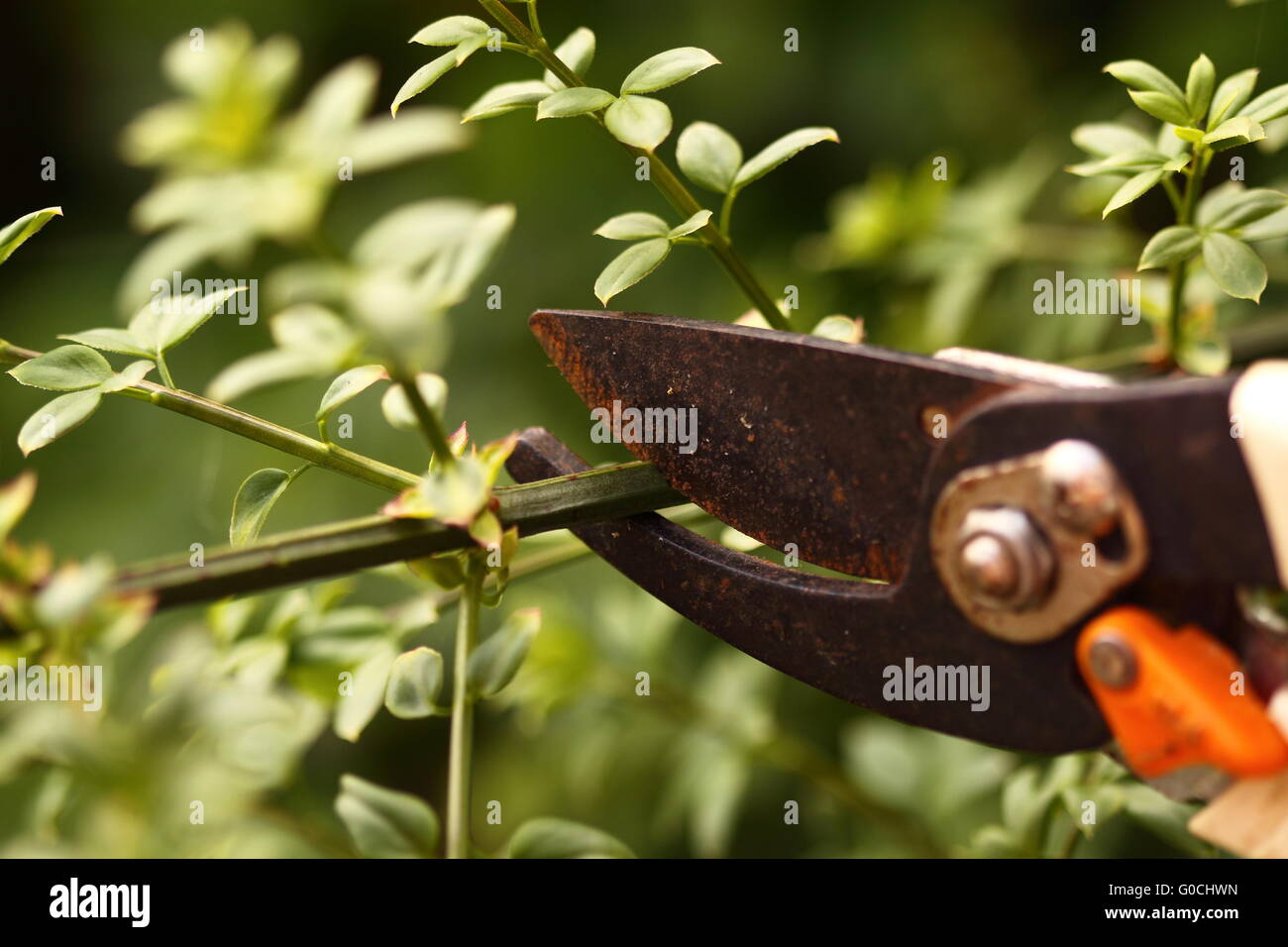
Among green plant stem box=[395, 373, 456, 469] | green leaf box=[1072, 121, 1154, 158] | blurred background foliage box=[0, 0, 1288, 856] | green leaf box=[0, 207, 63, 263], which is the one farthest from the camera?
blurred background foliage box=[0, 0, 1288, 856]

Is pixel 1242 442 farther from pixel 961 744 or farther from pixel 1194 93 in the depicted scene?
pixel 961 744

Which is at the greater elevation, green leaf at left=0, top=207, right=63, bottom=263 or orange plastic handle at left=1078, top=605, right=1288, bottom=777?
green leaf at left=0, top=207, right=63, bottom=263

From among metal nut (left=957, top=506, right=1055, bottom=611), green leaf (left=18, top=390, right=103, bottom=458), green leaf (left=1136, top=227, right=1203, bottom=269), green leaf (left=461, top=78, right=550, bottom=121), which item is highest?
green leaf (left=461, top=78, right=550, bottom=121)

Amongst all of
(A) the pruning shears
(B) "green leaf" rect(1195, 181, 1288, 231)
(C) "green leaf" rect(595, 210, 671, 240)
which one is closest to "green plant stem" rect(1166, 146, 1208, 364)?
(B) "green leaf" rect(1195, 181, 1288, 231)

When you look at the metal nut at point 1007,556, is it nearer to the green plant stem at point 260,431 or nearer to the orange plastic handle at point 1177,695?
the orange plastic handle at point 1177,695

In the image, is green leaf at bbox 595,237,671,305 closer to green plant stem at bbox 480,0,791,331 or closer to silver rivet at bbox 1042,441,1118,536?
green plant stem at bbox 480,0,791,331

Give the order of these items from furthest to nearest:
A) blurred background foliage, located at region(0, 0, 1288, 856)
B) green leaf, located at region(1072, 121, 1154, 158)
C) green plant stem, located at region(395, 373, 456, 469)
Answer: blurred background foliage, located at region(0, 0, 1288, 856), green leaf, located at region(1072, 121, 1154, 158), green plant stem, located at region(395, 373, 456, 469)
